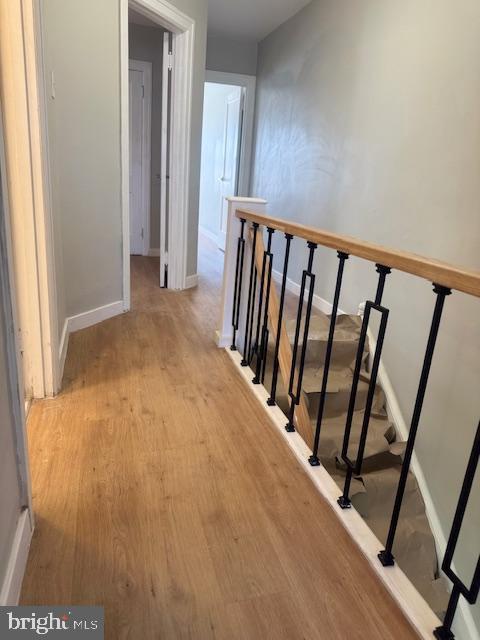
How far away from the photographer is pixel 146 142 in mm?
4977

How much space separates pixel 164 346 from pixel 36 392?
34.7 inches

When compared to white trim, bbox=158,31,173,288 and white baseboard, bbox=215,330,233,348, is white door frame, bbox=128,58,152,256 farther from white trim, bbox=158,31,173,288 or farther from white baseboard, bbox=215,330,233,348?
white baseboard, bbox=215,330,233,348

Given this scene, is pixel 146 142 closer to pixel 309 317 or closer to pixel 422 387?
pixel 309 317

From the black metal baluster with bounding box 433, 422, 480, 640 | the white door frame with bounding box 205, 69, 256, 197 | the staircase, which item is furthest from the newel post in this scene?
the white door frame with bounding box 205, 69, 256, 197

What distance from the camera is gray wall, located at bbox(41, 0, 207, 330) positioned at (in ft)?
7.88

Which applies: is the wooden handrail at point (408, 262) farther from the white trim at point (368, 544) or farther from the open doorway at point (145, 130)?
the open doorway at point (145, 130)

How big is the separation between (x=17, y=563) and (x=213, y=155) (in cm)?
643

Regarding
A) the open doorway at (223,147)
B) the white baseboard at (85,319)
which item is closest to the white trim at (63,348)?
the white baseboard at (85,319)

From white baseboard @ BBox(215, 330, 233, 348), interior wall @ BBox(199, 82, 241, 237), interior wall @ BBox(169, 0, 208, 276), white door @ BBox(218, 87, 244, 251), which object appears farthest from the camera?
interior wall @ BBox(199, 82, 241, 237)

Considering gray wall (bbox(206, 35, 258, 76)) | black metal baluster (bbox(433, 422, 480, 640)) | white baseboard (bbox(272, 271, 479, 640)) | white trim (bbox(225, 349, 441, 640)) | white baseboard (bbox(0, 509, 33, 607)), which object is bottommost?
white baseboard (bbox(272, 271, 479, 640))

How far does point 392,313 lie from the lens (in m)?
2.72

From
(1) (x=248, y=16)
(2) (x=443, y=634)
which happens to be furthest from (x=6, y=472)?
(1) (x=248, y=16)

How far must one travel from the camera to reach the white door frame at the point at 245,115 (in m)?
4.93

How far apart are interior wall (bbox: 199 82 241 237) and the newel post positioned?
3.89 meters
